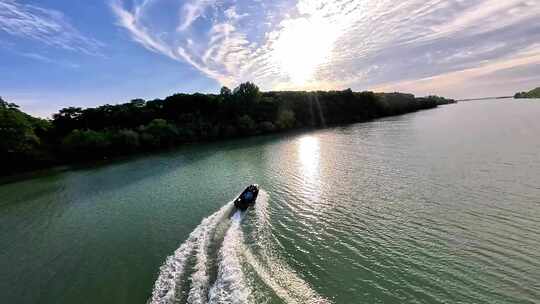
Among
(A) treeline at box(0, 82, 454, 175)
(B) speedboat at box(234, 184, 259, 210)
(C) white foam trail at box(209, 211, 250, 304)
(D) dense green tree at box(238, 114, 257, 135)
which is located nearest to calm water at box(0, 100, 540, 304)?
(C) white foam trail at box(209, 211, 250, 304)

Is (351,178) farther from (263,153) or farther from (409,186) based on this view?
(263,153)

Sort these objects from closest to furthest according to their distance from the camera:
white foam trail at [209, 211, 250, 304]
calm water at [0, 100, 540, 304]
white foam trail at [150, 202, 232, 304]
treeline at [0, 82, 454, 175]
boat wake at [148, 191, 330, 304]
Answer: white foam trail at [209, 211, 250, 304] → boat wake at [148, 191, 330, 304] → calm water at [0, 100, 540, 304] → white foam trail at [150, 202, 232, 304] → treeline at [0, 82, 454, 175]

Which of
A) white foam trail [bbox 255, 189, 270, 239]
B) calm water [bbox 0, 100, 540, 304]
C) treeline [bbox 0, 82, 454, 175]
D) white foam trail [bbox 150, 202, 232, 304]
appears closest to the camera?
calm water [bbox 0, 100, 540, 304]

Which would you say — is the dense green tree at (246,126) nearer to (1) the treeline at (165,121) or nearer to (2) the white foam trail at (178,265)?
(1) the treeline at (165,121)

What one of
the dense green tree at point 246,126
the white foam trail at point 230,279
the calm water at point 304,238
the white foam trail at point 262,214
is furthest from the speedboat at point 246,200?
the dense green tree at point 246,126

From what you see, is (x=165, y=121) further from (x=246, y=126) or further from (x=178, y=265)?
(x=178, y=265)

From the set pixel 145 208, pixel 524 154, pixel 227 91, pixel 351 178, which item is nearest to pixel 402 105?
pixel 227 91

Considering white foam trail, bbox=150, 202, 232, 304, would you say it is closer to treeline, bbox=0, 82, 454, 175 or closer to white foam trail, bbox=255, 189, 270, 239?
white foam trail, bbox=255, 189, 270, 239
